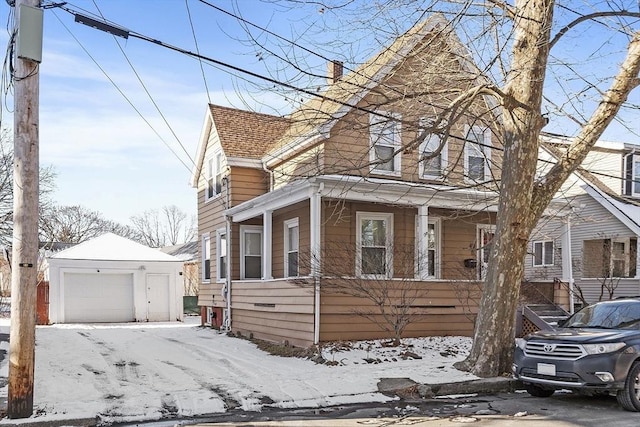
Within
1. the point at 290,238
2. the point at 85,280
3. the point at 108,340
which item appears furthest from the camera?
the point at 85,280

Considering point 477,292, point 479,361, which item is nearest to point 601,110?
point 479,361

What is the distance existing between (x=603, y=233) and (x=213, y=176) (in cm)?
1396

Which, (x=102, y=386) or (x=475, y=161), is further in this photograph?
(x=475, y=161)

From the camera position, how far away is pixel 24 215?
7.20 m

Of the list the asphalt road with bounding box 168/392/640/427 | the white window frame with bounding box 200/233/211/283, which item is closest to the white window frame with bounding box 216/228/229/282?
the white window frame with bounding box 200/233/211/283

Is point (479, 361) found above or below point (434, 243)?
below

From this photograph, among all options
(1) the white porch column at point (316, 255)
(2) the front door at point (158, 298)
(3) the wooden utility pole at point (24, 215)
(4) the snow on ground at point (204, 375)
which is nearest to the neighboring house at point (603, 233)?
(4) the snow on ground at point (204, 375)

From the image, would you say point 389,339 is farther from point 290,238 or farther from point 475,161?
point 475,161

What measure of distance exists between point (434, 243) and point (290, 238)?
3.99 meters

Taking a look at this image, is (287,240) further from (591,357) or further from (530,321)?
(591,357)

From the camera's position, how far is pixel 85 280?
23.6m

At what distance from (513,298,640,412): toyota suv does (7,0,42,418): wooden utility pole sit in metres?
6.84

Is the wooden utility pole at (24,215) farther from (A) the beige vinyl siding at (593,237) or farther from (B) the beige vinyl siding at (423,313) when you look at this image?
(A) the beige vinyl siding at (593,237)

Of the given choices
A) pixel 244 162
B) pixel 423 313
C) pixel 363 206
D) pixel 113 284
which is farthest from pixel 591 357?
pixel 113 284
